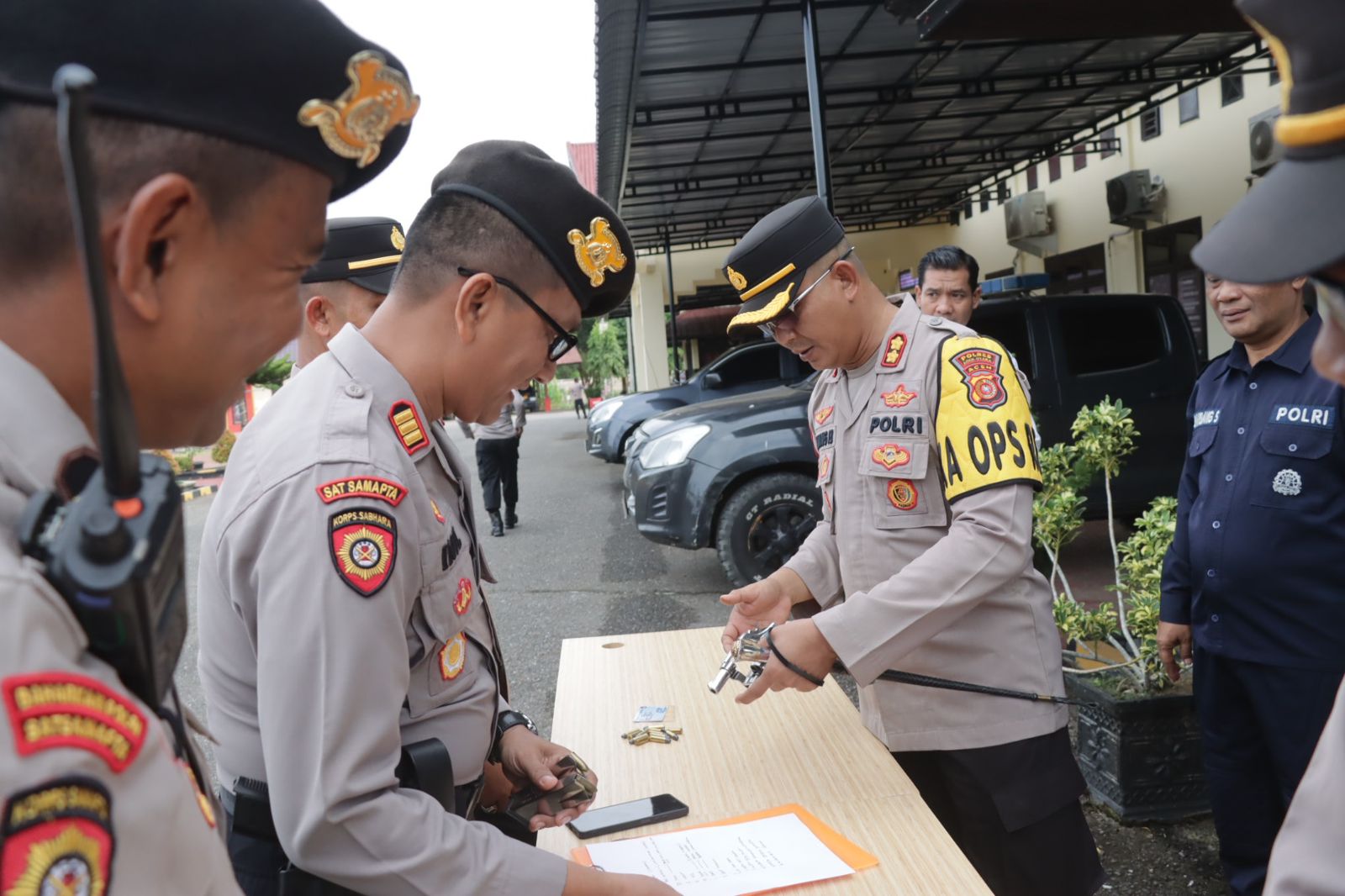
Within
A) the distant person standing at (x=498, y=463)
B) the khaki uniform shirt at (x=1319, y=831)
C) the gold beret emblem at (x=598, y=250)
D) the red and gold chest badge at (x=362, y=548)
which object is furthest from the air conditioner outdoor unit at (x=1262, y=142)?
the red and gold chest badge at (x=362, y=548)

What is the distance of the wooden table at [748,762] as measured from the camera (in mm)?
1584

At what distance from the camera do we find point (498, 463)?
949cm

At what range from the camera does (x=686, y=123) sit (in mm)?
11562

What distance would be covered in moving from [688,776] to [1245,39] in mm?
11584

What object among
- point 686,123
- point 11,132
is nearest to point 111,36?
point 11,132

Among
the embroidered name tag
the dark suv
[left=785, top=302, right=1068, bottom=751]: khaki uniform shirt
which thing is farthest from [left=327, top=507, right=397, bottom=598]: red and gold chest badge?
the dark suv

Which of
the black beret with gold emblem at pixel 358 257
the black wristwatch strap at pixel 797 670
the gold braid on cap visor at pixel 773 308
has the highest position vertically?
the black beret with gold emblem at pixel 358 257

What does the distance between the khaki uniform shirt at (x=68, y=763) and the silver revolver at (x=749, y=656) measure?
1.37 m

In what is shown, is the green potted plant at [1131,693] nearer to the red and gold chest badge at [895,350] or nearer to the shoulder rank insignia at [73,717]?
the red and gold chest badge at [895,350]

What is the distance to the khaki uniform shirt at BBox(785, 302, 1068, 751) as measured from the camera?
190cm

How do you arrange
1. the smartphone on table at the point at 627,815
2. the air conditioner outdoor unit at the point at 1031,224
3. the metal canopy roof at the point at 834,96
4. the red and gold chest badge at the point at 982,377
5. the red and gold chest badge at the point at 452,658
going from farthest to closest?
the air conditioner outdoor unit at the point at 1031,224
the metal canopy roof at the point at 834,96
the red and gold chest badge at the point at 982,377
the smartphone on table at the point at 627,815
the red and gold chest badge at the point at 452,658

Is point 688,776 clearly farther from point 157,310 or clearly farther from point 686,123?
point 686,123

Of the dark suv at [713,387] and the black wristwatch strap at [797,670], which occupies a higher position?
the dark suv at [713,387]

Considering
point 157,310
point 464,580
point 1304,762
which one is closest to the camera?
point 157,310
